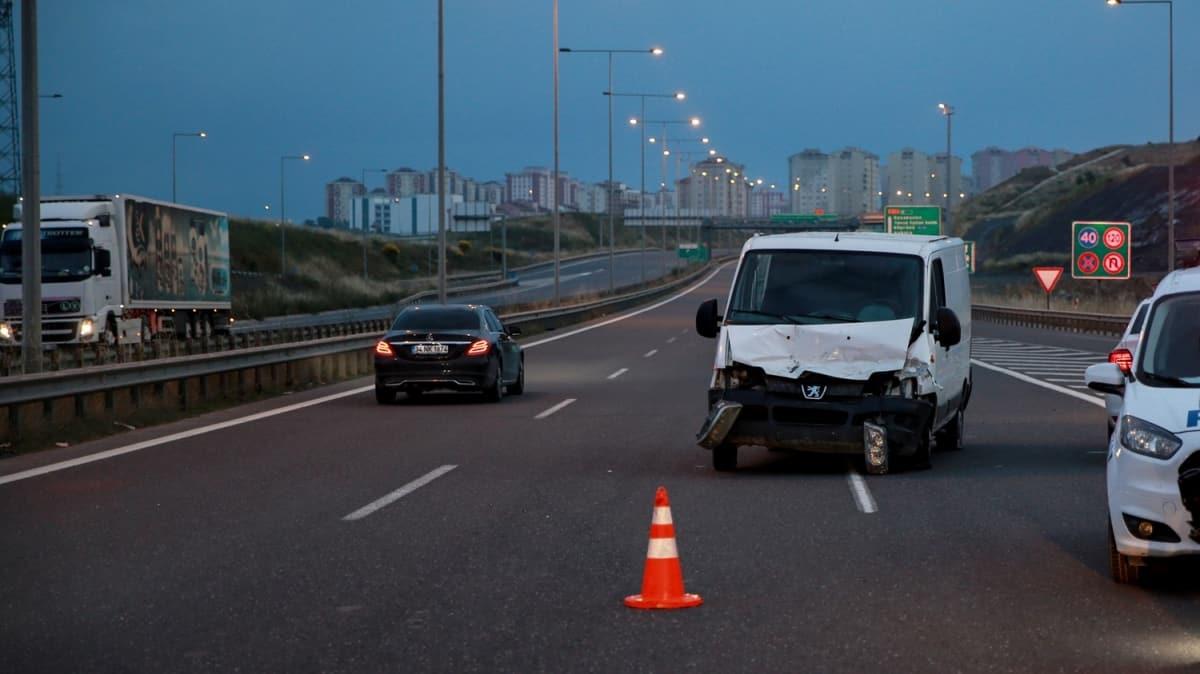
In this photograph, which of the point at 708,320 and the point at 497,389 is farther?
the point at 497,389

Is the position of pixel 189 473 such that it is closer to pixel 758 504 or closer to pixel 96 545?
pixel 96 545

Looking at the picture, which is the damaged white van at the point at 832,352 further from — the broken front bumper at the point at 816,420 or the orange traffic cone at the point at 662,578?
the orange traffic cone at the point at 662,578

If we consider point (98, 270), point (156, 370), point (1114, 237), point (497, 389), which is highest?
point (1114, 237)

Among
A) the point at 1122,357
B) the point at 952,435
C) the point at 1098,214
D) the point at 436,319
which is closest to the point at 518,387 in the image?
the point at 436,319

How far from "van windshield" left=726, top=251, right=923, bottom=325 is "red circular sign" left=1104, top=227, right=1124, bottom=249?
36794mm

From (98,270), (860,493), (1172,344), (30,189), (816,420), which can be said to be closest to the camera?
(1172,344)

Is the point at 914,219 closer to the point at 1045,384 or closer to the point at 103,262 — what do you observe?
the point at 103,262

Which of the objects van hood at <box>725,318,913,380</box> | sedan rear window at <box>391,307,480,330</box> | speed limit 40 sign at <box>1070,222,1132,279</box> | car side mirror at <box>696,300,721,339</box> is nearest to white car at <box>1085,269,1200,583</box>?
van hood at <box>725,318,913,380</box>

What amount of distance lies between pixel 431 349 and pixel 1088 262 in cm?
3305

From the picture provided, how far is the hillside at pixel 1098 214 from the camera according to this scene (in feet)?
278

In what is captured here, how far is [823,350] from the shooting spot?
1350 centimetres

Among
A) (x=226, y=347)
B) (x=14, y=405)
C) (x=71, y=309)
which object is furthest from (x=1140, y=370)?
(x=71, y=309)

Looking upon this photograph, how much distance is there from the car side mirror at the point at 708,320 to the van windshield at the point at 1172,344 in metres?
5.36

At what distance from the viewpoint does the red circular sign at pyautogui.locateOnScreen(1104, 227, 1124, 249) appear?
48781 mm
